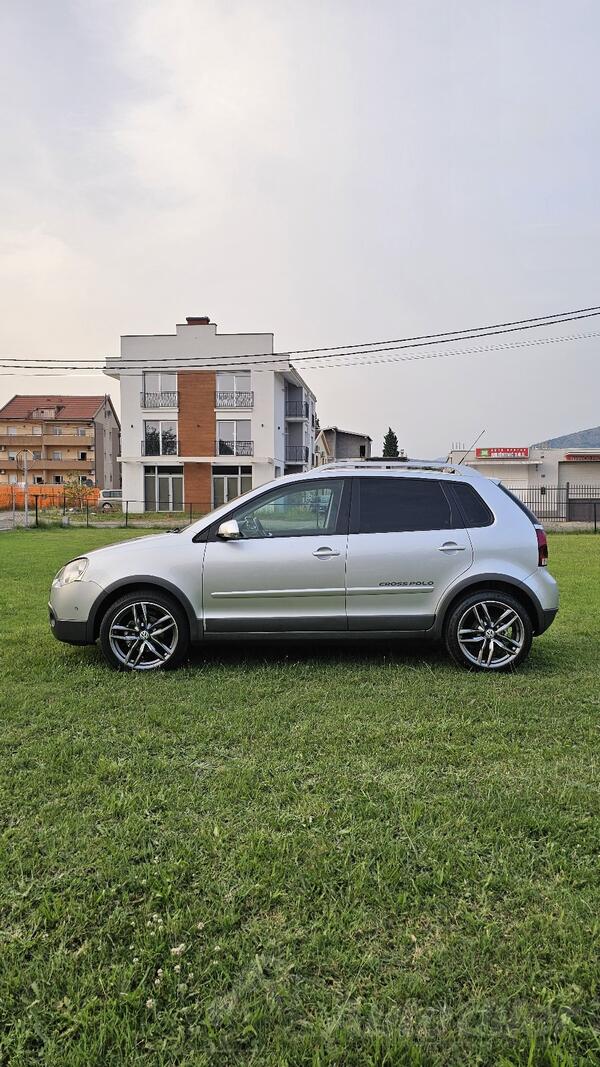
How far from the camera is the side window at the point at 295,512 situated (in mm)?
5516

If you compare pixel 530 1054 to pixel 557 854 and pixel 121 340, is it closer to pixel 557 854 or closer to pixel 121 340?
pixel 557 854

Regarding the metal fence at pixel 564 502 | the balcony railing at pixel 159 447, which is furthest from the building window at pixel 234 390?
the metal fence at pixel 564 502

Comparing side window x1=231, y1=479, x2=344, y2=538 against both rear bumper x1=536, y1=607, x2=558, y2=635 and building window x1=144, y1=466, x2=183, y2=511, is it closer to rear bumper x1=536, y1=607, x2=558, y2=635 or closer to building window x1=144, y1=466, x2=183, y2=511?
rear bumper x1=536, y1=607, x2=558, y2=635

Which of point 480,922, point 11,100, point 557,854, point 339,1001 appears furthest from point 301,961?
point 11,100

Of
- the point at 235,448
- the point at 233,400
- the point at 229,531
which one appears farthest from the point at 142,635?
the point at 233,400

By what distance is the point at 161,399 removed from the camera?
45.5 m

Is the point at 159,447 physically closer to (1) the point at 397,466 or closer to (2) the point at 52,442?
(2) the point at 52,442

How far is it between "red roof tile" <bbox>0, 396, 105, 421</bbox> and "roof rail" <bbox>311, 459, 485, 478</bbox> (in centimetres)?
7292

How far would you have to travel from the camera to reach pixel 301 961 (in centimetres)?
209

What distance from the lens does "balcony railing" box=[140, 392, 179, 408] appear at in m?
45.5

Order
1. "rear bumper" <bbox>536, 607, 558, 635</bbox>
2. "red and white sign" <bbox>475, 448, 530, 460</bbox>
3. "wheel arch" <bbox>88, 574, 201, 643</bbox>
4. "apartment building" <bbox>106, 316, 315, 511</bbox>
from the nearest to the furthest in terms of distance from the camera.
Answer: "wheel arch" <bbox>88, 574, 201, 643</bbox>
"rear bumper" <bbox>536, 607, 558, 635</bbox>
"apartment building" <bbox>106, 316, 315, 511</bbox>
"red and white sign" <bbox>475, 448, 530, 460</bbox>

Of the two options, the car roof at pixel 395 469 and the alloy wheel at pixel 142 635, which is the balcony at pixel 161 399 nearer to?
the car roof at pixel 395 469

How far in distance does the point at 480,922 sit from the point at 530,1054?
52cm

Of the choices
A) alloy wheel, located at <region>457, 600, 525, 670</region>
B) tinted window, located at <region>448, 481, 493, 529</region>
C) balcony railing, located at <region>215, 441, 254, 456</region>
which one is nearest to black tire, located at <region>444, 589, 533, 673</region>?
alloy wheel, located at <region>457, 600, 525, 670</region>
